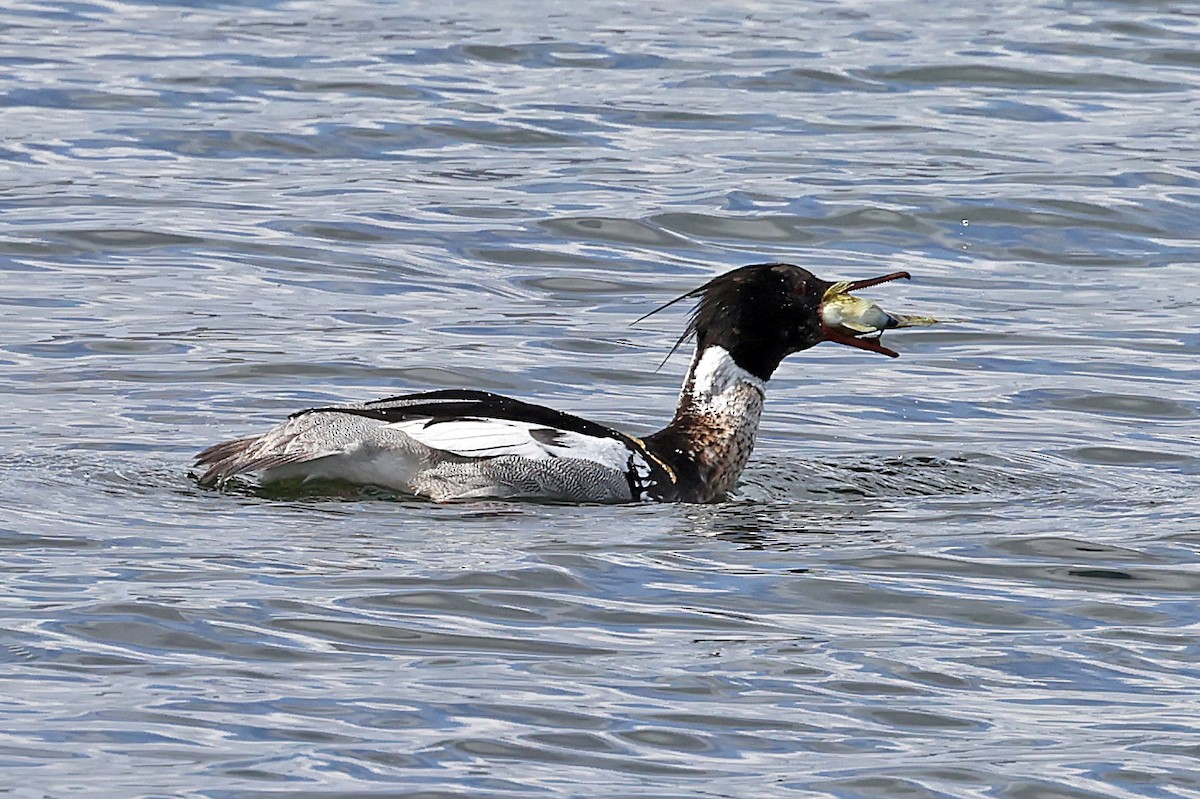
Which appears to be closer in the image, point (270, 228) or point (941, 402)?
point (941, 402)

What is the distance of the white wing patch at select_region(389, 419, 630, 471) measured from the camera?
31.3ft

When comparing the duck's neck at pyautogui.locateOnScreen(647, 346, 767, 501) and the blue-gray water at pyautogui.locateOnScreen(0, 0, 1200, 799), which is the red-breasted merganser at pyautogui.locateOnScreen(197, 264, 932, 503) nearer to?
the duck's neck at pyautogui.locateOnScreen(647, 346, 767, 501)

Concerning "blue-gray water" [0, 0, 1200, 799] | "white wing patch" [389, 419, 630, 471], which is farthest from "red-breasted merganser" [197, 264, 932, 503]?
"blue-gray water" [0, 0, 1200, 799]

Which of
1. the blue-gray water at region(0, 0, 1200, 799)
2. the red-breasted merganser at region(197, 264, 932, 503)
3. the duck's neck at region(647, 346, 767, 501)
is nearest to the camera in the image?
the blue-gray water at region(0, 0, 1200, 799)

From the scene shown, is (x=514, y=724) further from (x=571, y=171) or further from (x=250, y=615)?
(x=571, y=171)

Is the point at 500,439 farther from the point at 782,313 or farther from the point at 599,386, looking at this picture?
the point at 599,386

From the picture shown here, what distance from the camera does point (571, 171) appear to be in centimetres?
1764

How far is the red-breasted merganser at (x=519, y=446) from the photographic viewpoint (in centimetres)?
950

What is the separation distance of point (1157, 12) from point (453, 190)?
30.5 feet

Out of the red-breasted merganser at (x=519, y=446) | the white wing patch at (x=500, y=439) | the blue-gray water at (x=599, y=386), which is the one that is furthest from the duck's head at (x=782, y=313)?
the white wing patch at (x=500, y=439)

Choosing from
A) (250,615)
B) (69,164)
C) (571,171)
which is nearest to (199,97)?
(69,164)

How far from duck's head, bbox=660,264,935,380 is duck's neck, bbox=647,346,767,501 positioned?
0.09 m

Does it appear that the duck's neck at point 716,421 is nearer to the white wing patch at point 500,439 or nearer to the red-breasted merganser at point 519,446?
the red-breasted merganser at point 519,446

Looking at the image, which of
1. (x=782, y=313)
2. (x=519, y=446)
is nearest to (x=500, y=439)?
(x=519, y=446)
